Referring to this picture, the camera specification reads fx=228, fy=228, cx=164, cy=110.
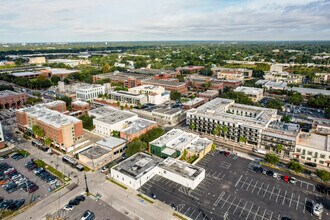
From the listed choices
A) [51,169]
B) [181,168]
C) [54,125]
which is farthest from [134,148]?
[54,125]

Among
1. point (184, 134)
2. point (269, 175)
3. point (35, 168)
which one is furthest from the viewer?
point (184, 134)

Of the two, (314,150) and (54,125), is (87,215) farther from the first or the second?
(314,150)

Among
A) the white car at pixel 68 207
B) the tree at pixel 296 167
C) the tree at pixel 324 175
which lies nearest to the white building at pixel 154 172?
the white car at pixel 68 207

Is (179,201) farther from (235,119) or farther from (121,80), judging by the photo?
(121,80)

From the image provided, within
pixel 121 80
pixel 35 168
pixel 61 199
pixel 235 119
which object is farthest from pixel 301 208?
pixel 121 80

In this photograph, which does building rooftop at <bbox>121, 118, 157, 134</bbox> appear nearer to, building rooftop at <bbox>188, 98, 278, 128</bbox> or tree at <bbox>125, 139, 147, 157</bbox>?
tree at <bbox>125, 139, 147, 157</bbox>

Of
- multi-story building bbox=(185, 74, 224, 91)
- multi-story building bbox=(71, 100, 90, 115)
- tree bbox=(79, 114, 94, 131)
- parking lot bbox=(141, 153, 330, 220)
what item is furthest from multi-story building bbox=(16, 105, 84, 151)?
multi-story building bbox=(185, 74, 224, 91)
